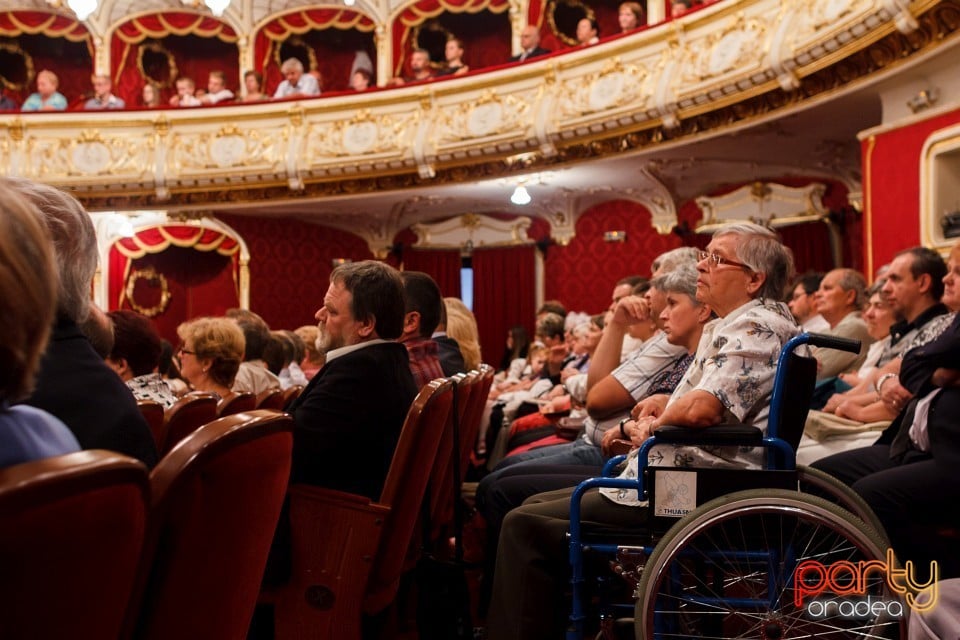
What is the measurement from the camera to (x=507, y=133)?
28.6 ft

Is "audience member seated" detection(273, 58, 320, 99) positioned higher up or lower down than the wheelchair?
higher up

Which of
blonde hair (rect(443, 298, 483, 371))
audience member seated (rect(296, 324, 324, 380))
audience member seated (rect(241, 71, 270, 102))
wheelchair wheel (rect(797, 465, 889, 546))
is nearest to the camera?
wheelchair wheel (rect(797, 465, 889, 546))

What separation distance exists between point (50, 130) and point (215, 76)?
2524 mm

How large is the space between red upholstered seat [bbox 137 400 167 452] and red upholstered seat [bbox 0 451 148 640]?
49.1 inches

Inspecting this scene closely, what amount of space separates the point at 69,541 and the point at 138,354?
222 cm

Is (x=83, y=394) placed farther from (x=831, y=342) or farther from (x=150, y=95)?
(x=150, y=95)

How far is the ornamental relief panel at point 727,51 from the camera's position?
260 inches

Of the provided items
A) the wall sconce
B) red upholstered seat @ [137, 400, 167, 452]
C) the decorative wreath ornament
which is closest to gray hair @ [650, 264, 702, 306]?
red upholstered seat @ [137, 400, 167, 452]

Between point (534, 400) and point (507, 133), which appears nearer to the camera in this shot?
point (534, 400)

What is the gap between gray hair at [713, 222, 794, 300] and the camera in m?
2.22

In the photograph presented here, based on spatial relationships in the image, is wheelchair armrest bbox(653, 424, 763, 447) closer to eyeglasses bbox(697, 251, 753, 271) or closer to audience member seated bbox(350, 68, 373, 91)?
eyeglasses bbox(697, 251, 753, 271)

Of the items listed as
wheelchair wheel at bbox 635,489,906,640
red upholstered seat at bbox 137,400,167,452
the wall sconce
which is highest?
the wall sconce

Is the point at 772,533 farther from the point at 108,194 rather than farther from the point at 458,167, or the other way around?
the point at 108,194

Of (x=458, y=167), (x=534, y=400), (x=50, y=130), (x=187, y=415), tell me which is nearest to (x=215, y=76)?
(x=50, y=130)
